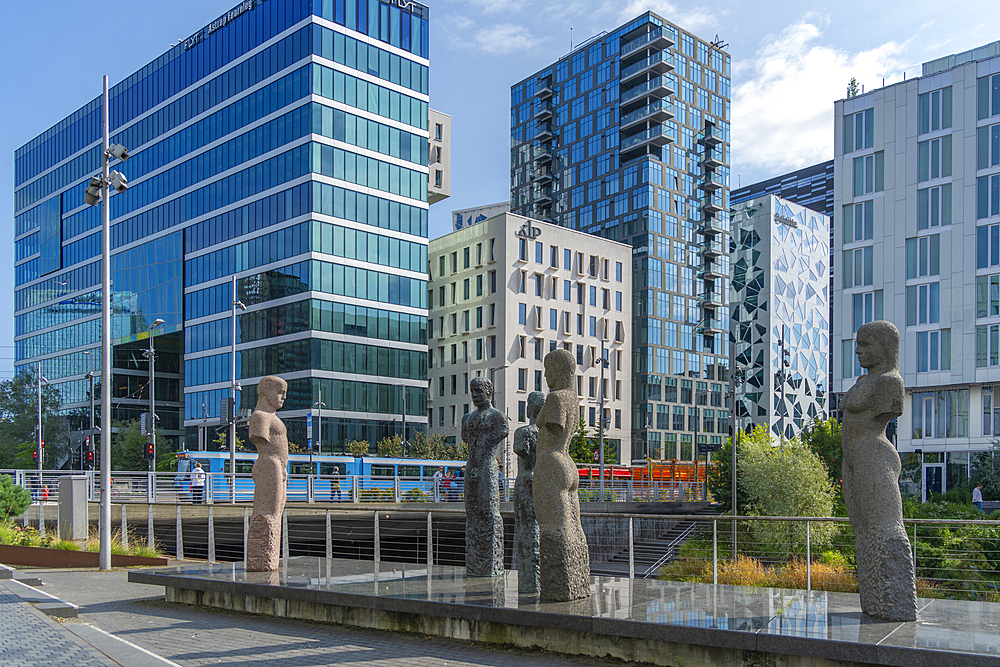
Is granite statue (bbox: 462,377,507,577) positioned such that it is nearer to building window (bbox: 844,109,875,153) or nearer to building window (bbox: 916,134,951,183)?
building window (bbox: 916,134,951,183)

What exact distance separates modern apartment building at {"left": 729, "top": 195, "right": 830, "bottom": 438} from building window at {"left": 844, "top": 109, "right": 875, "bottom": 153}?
4007 centimetres

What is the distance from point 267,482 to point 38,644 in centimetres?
552

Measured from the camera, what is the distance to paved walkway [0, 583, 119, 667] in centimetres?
804

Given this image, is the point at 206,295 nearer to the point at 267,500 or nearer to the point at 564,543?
the point at 267,500

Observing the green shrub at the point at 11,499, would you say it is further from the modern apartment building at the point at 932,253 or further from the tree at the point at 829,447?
the modern apartment building at the point at 932,253

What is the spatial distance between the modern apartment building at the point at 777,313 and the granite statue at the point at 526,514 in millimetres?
94380

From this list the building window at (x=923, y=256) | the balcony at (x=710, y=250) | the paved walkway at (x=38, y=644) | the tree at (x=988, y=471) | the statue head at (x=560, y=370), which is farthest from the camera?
the balcony at (x=710, y=250)

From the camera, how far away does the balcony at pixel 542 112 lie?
4120 inches

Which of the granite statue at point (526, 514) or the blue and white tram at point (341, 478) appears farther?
the blue and white tram at point (341, 478)

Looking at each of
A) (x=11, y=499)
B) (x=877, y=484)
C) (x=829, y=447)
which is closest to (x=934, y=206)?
(x=829, y=447)

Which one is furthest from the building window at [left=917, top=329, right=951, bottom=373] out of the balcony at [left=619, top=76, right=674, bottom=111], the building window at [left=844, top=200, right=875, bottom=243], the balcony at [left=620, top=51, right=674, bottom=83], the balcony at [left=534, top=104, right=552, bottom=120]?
the balcony at [left=534, top=104, right=552, bottom=120]

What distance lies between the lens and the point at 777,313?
4154 inches

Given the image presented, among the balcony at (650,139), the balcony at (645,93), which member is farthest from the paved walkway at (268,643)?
the balcony at (645,93)

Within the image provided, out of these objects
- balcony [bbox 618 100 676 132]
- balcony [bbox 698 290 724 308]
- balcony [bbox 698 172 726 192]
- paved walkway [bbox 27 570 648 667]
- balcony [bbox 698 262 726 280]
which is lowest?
paved walkway [bbox 27 570 648 667]
